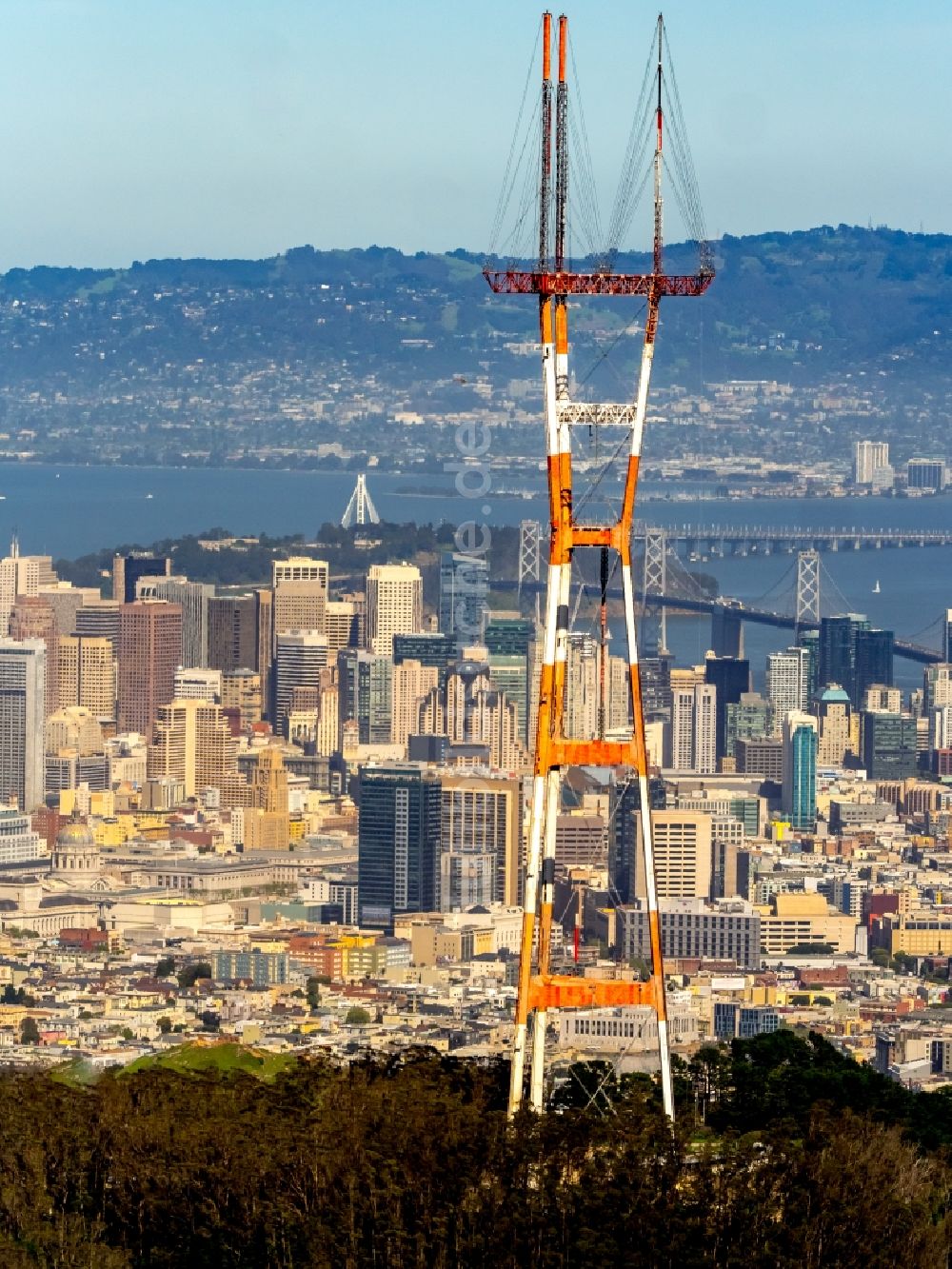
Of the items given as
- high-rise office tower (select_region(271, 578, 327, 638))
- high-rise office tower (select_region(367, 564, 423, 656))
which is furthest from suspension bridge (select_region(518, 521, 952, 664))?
high-rise office tower (select_region(271, 578, 327, 638))

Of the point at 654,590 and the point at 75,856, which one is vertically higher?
the point at 654,590

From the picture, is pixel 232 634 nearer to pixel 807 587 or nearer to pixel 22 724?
pixel 22 724

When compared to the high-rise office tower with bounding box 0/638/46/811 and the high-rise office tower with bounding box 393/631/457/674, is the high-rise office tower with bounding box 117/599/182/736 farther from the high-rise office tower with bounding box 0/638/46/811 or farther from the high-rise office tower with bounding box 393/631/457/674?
the high-rise office tower with bounding box 393/631/457/674

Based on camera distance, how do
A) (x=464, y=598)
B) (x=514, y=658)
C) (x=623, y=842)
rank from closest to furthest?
(x=623, y=842) → (x=514, y=658) → (x=464, y=598)

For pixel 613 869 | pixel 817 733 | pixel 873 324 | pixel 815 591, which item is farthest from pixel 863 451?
pixel 613 869

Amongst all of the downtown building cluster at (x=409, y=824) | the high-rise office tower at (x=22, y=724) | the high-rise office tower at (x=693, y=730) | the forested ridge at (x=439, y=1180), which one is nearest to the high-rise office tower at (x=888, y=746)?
the downtown building cluster at (x=409, y=824)

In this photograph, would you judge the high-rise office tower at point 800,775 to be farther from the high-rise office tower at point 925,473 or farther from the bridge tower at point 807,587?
the high-rise office tower at point 925,473

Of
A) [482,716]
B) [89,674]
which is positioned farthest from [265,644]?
[482,716]
